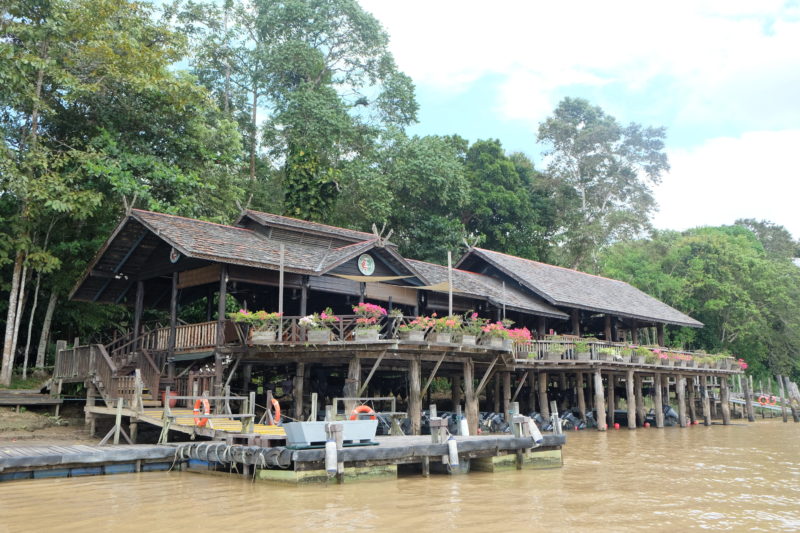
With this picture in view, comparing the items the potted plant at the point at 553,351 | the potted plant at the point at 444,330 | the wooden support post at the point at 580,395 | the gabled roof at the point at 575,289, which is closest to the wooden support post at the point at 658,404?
the gabled roof at the point at 575,289

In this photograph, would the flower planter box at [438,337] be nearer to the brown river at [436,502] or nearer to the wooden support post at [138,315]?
the brown river at [436,502]

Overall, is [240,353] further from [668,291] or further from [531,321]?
[668,291]

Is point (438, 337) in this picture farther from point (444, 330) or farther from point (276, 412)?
point (276, 412)

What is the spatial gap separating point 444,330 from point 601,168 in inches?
1484

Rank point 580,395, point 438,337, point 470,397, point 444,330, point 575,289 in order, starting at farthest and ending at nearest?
point 575,289 < point 580,395 < point 470,397 < point 444,330 < point 438,337

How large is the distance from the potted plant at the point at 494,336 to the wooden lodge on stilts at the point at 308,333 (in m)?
0.13

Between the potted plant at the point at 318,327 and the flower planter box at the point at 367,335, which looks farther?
the potted plant at the point at 318,327

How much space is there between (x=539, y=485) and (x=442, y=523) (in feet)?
13.8

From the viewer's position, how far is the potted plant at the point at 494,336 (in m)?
20.4

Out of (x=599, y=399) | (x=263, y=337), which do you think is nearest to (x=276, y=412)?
(x=263, y=337)

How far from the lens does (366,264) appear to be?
22.6 m

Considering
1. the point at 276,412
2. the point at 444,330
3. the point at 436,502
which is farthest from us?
the point at 444,330

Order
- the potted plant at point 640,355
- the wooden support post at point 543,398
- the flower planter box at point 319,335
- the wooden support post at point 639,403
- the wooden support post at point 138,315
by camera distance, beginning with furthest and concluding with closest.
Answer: the wooden support post at point 639,403 → the potted plant at point 640,355 → the wooden support post at point 543,398 → the wooden support post at point 138,315 → the flower planter box at point 319,335

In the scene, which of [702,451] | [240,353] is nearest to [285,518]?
[240,353]
